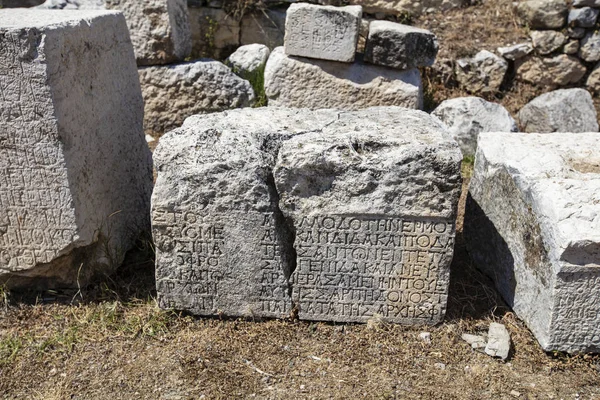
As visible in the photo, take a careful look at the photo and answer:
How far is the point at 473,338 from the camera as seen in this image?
3.01m

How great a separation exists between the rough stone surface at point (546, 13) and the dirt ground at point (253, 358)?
12.9 feet

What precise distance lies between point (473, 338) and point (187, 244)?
143 cm

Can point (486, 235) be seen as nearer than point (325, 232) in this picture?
No

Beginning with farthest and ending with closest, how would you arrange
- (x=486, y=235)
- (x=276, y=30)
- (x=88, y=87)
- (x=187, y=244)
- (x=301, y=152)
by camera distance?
(x=276, y=30) → (x=486, y=235) → (x=88, y=87) → (x=187, y=244) → (x=301, y=152)

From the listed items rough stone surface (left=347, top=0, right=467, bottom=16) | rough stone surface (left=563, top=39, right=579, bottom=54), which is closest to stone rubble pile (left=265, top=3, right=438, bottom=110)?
rough stone surface (left=347, top=0, right=467, bottom=16)

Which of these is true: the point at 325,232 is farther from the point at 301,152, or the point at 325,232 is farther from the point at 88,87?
the point at 88,87

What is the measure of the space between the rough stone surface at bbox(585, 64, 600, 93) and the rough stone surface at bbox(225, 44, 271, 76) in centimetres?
326

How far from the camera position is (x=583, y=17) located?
19.9 ft

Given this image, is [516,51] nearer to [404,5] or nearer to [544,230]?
[404,5]

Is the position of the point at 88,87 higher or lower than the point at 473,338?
higher

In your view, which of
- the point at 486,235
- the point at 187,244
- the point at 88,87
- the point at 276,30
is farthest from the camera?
the point at 276,30

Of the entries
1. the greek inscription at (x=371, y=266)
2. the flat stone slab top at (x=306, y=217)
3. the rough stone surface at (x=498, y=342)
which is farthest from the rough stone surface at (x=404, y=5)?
the rough stone surface at (x=498, y=342)

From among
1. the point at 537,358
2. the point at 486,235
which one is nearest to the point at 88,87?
the point at 486,235

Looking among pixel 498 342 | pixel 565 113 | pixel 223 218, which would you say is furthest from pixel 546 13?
Answer: pixel 223 218
